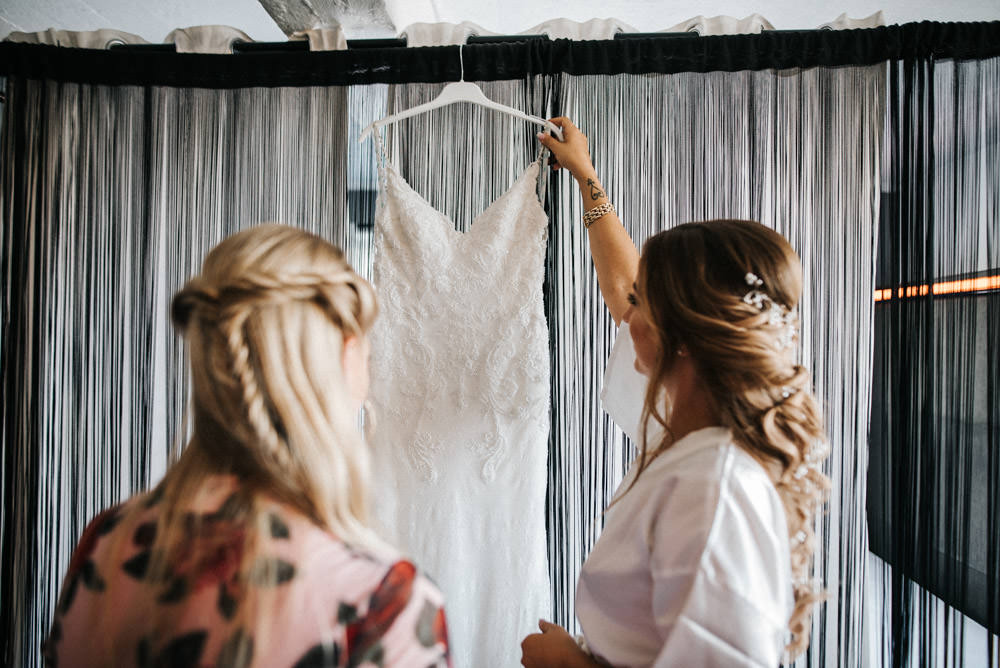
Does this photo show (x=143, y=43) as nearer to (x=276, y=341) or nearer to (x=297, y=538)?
(x=276, y=341)

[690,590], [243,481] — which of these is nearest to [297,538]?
[243,481]

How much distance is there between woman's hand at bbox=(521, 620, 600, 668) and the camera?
911mm

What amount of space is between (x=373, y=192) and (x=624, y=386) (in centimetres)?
87

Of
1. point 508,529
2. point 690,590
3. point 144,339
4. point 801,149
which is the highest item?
point 801,149

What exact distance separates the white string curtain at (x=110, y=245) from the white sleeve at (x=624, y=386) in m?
0.77

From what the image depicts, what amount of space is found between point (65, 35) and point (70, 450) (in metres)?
1.14

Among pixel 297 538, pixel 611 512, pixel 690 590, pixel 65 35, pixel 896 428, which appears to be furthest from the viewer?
pixel 65 35

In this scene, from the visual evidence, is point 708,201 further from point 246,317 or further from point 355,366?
point 246,317

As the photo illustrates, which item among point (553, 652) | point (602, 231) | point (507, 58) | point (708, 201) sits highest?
point (507, 58)

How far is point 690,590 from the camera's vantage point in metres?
0.71

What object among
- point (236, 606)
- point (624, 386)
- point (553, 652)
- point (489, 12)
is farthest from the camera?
point (489, 12)

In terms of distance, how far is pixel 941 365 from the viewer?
Answer: 1266mm

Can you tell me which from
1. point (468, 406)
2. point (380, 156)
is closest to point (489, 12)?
point (380, 156)

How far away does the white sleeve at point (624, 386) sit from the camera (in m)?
1.17
